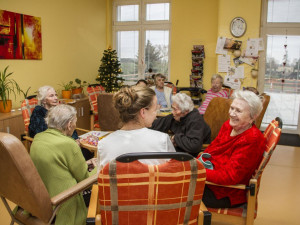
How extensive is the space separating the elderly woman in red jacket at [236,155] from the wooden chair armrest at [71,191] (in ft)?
2.48

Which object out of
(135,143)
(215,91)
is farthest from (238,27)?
(135,143)

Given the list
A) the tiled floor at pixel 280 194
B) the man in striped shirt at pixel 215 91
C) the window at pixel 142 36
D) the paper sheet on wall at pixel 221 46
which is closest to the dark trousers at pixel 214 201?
the tiled floor at pixel 280 194

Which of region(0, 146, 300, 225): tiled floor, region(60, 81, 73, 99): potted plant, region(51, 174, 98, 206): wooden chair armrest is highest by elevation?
region(60, 81, 73, 99): potted plant

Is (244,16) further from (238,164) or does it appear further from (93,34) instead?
(238,164)

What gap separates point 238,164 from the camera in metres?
1.82

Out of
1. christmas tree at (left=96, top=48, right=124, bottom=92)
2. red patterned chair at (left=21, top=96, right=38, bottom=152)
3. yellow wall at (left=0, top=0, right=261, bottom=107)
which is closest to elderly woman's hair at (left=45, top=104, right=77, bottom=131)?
red patterned chair at (left=21, top=96, right=38, bottom=152)

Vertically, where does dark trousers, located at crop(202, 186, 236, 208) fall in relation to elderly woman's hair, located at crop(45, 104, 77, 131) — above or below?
below

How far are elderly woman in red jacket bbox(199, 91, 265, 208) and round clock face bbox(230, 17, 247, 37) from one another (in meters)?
3.85

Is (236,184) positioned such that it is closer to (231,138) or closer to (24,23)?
(231,138)

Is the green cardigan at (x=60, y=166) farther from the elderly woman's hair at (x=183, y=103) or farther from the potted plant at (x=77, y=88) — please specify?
the potted plant at (x=77, y=88)

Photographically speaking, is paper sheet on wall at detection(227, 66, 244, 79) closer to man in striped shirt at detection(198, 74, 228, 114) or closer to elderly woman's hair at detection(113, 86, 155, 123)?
man in striped shirt at detection(198, 74, 228, 114)

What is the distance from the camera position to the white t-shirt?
141cm

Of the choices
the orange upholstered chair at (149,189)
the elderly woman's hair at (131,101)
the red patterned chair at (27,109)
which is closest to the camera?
the orange upholstered chair at (149,189)

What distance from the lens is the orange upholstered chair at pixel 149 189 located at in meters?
1.10
